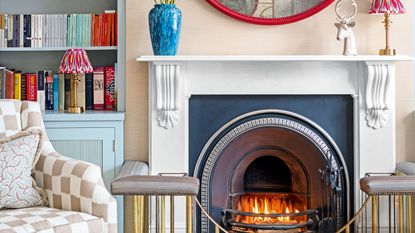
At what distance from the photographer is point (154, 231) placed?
3293 millimetres

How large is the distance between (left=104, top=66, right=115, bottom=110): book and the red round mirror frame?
709 mm

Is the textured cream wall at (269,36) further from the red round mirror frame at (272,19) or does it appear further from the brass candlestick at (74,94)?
the brass candlestick at (74,94)

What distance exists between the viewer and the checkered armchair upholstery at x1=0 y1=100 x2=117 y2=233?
8.63 feet

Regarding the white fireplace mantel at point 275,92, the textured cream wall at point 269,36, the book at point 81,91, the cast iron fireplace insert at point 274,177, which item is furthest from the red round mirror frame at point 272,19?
the book at point 81,91

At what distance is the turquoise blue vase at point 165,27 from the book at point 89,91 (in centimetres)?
53

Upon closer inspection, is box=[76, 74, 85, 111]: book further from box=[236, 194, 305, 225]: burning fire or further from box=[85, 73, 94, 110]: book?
box=[236, 194, 305, 225]: burning fire

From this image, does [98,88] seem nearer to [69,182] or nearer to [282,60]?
[69,182]

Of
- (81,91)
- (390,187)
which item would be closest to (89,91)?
(81,91)

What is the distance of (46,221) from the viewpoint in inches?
96.6

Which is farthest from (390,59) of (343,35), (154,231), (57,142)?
(57,142)

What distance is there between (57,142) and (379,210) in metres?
1.78

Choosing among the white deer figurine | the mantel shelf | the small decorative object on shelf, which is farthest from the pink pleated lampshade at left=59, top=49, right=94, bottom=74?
the small decorative object on shelf

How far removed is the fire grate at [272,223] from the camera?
324 centimetres

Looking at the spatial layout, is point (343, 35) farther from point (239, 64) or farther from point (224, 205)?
point (224, 205)
